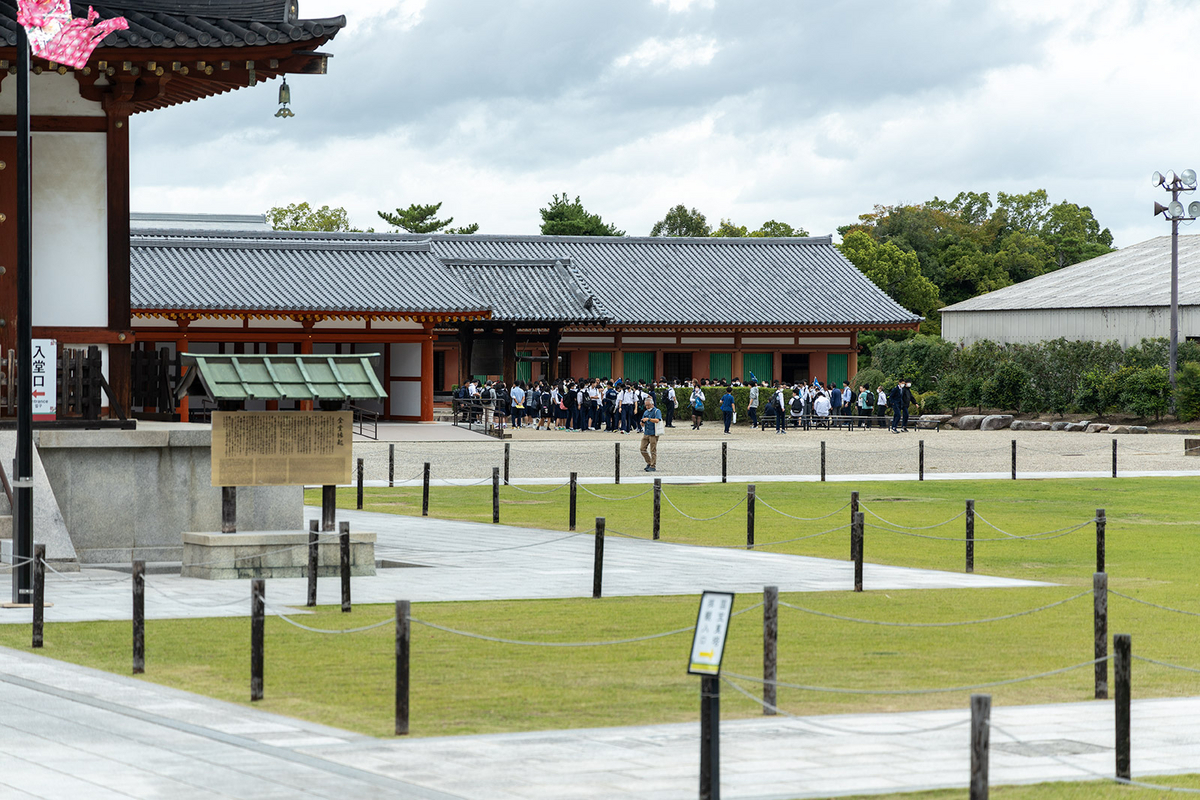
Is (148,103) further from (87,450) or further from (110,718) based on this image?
(110,718)

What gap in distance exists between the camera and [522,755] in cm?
763

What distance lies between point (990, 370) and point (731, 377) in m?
9.77

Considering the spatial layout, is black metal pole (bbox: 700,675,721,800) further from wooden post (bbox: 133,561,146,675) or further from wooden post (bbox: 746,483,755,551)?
wooden post (bbox: 746,483,755,551)

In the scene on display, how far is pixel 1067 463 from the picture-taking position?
115ft

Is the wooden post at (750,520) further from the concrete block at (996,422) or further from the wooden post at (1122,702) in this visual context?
the concrete block at (996,422)

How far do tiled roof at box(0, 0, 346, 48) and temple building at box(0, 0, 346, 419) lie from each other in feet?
0.05

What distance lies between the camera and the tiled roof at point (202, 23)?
16219mm

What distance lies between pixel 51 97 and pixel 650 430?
16079 millimetres

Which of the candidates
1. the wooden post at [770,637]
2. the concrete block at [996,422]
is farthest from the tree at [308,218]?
the wooden post at [770,637]

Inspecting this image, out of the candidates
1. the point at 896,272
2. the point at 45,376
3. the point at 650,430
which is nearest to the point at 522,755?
the point at 45,376

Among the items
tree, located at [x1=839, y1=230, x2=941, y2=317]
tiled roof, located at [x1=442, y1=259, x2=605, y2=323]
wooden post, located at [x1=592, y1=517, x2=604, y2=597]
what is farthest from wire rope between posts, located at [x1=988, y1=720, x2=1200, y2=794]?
tree, located at [x1=839, y1=230, x2=941, y2=317]

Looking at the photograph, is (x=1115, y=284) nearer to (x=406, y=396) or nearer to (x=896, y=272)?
(x=896, y=272)

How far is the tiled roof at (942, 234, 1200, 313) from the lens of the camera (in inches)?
2192

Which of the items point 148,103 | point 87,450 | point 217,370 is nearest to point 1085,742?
point 217,370
